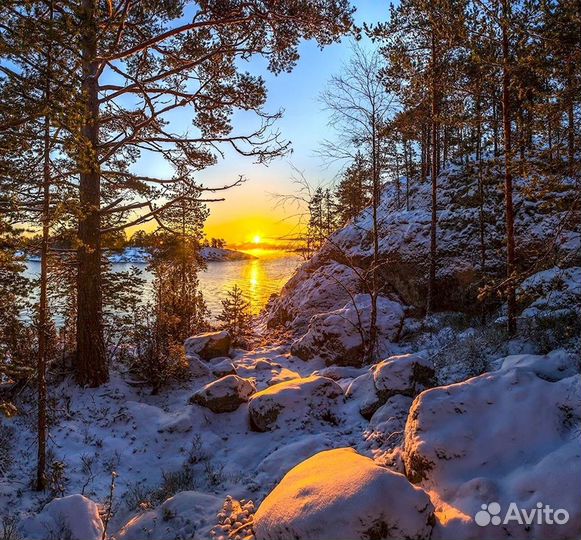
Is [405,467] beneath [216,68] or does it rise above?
beneath

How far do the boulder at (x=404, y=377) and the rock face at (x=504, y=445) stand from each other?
6.38 ft

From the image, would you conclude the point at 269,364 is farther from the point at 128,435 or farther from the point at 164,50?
the point at 164,50

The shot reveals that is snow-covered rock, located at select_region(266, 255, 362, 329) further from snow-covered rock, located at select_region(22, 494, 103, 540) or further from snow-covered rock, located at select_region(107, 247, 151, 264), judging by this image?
snow-covered rock, located at select_region(22, 494, 103, 540)

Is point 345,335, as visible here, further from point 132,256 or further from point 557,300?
point 132,256

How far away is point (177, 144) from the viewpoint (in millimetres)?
9648

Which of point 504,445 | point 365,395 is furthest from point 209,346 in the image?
point 504,445

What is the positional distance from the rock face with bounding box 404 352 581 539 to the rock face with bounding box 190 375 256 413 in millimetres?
4564

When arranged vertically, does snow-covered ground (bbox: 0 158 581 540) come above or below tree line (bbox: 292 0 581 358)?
below

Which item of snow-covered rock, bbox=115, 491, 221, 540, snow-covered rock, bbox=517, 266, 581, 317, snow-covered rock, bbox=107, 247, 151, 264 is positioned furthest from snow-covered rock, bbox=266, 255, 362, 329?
snow-covered rock, bbox=115, 491, 221, 540

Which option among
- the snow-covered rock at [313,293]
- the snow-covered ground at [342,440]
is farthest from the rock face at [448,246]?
the snow-covered ground at [342,440]

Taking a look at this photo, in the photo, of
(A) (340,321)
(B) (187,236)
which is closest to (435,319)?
(A) (340,321)

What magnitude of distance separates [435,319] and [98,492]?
1105cm

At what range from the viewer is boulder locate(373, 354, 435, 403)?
6824 millimetres

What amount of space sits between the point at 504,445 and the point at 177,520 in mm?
4070
